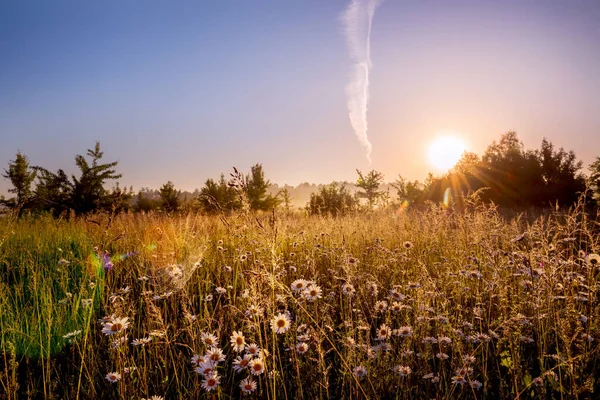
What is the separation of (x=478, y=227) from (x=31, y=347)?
509 cm

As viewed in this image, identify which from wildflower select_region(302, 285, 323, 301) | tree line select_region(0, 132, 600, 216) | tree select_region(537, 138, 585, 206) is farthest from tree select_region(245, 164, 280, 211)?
wildflower select_region(302, 285, 323, 301)

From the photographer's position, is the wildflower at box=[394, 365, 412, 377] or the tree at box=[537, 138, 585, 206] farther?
the tree at box=[537, 138, 585, 206]

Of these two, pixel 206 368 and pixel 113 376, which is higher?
pixel 206 368

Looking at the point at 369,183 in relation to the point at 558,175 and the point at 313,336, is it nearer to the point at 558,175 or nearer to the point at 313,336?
the point at 558,175

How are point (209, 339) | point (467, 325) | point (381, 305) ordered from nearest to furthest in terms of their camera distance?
point (209, 339) < point (467, 325) < point (381, 305)

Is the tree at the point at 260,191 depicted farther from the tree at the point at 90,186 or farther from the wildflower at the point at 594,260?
the wildflower at the point at 594,260

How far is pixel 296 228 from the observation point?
26.1 ft

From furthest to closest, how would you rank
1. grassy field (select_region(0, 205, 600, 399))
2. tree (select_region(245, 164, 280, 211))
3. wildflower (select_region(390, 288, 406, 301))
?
tree (select_region(245, 164, 280, 211))
wildflower (select_region(390, 288, 406, 301))
grassy field (select_region(0, 205, 600, 399))

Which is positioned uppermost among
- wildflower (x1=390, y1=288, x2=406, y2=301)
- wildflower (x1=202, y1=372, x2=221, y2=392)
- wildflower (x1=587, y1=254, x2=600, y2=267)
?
wildflower (x1=587, y1=254, x2=600, y2=267)

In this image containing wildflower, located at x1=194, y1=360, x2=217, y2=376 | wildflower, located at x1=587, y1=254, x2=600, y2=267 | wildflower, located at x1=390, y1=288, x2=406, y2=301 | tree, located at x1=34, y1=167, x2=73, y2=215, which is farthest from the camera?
tree, located at x1=34, y1=167, x2=73, y2=215

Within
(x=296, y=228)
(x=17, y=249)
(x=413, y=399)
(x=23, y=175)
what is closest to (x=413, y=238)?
(x=296, y=228)

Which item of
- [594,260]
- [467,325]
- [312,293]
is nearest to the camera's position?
[594,260]

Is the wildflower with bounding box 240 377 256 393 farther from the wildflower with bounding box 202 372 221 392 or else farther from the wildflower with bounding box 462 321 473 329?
the wildflower with bounding box 462 321 473 329

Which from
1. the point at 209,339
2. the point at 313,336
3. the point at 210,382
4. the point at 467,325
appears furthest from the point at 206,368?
the point at 467,325
